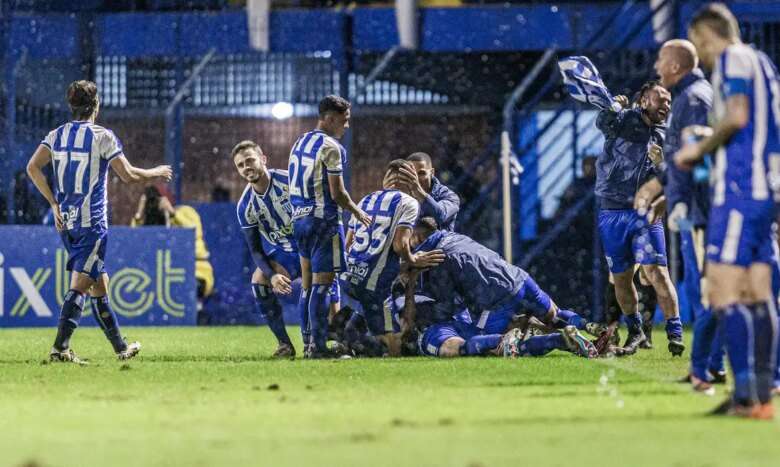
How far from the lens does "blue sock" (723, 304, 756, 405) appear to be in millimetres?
6574

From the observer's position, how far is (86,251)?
35.9 ft

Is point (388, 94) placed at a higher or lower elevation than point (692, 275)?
higher

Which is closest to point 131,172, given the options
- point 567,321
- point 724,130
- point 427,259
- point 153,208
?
point 427,259

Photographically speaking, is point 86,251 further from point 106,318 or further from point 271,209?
point 271,209

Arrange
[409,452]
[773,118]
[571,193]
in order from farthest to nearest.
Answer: [571,193], [773,118], [409,452]

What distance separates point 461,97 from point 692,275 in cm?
1418

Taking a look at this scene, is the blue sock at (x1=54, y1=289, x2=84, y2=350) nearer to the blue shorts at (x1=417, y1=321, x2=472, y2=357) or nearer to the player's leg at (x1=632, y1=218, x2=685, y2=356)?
the blue shorts at (x1=417, y1=321, x2=472, y2=357)

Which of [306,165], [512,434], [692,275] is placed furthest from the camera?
[306,165]

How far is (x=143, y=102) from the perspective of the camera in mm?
20781

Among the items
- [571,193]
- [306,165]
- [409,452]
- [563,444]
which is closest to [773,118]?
[563,444]

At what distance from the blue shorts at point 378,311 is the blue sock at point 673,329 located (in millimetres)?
2114

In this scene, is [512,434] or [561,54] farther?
[561,54]

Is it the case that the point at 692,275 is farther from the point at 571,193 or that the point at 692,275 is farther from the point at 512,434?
the point at 571,193

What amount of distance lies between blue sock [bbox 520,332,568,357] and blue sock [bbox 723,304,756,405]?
13.2 feet
